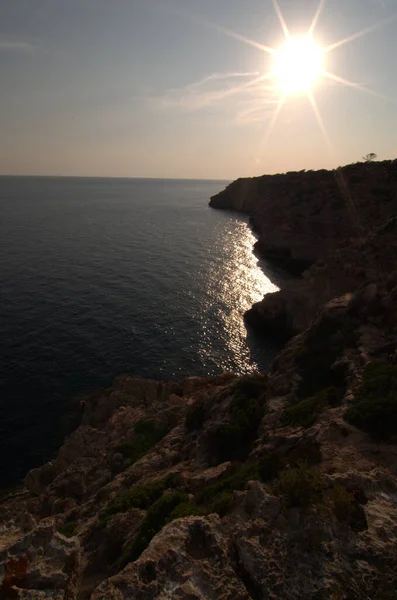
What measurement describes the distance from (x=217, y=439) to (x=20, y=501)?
626 inches

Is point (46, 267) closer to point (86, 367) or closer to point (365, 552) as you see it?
point (86, 367)

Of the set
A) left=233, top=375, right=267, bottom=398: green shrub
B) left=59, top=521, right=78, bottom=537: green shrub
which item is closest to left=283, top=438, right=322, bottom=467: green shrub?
left=233, top=375, right=267, bottom=398: green shrub

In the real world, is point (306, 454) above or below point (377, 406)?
below

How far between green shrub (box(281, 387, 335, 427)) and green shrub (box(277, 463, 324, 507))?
22.2ft

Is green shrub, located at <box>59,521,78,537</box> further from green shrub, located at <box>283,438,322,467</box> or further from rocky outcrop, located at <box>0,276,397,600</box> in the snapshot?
green shrub, located at <box>283,438,322,467</box>

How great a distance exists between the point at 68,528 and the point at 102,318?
123 feet

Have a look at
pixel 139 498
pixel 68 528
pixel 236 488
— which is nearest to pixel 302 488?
pixel 236 488

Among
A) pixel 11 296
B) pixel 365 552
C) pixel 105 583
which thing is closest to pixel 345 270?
pixel 365 552

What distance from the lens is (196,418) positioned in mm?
27375

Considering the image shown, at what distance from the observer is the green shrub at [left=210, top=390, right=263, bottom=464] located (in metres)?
21.0

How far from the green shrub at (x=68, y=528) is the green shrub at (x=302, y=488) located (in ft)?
40.8

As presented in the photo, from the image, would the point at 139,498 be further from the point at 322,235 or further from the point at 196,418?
the point at 322,235

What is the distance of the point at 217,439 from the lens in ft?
73.3

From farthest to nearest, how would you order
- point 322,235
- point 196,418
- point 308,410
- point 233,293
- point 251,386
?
point 322,235, point 233,293, point 196,418, point 251,386, point 308,410
